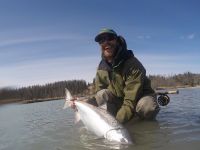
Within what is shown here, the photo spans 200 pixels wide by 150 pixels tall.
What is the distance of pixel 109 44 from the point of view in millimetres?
6777

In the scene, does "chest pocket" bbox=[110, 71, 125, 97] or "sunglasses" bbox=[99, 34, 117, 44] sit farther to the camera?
"chest pocket" bbox=[110, 71, 125, 97]

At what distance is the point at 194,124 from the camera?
6.27 m

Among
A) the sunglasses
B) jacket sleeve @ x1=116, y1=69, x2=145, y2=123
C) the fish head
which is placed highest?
the sunglasses

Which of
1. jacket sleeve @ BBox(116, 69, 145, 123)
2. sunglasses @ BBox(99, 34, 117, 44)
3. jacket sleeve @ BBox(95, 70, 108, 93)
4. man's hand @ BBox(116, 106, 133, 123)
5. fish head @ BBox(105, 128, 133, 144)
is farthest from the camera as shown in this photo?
jacket sleeve @ BBox(95, 70, 108, 93)

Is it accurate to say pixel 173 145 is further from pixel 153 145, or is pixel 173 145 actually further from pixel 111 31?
pixel 111 31

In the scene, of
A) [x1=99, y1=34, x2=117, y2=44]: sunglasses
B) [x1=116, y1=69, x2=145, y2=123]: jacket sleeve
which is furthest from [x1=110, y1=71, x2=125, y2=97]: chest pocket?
[x1=99, y1=34, x2=117, y2=44]: sunglasses

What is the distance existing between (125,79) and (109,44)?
840 millimetres

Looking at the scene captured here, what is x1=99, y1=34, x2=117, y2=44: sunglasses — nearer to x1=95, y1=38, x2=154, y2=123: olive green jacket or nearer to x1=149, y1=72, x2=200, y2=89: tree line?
x1=95, y1=38, x2=154, y2=123: olive green jacket

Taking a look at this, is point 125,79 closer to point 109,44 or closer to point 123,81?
point 123,81

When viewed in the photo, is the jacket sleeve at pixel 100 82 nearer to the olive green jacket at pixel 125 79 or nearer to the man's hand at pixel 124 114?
the olive green jacket at pixel 125 79

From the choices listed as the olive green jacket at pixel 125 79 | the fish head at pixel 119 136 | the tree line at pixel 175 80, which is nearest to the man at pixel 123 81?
the olive green jacket at pixel 125 79

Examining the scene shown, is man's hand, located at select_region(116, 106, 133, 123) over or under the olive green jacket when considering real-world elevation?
under

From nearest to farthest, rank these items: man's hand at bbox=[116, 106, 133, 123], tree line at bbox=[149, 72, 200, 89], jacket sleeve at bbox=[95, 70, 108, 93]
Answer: man's hand at bbox=[116, 106, 133, 123] → jacket sleeve at bbox=[95, 70, 108, 93] → tree line at bbox=[149, 72, 200, 89]

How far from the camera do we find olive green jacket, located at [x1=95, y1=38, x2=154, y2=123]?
20.4 feet
